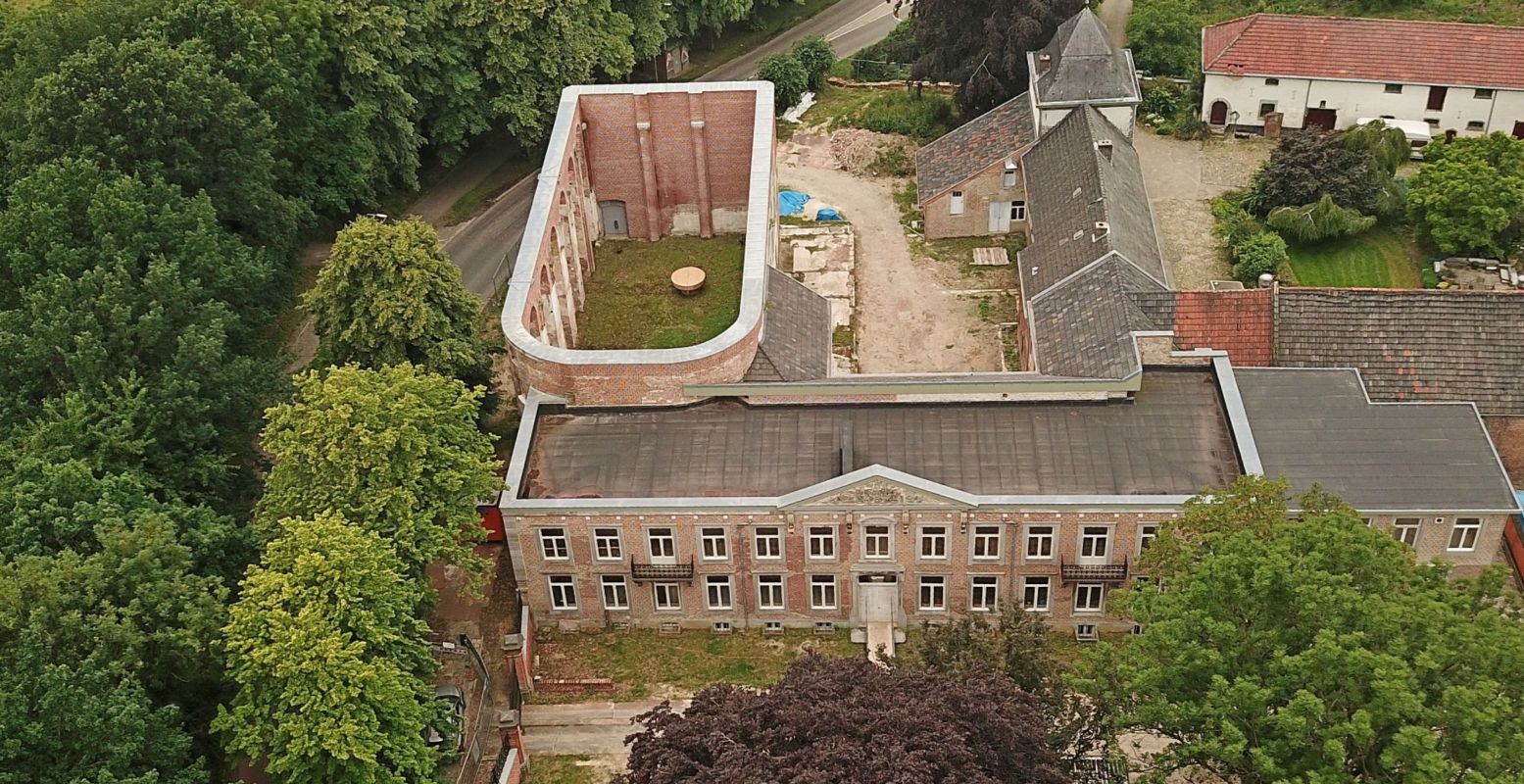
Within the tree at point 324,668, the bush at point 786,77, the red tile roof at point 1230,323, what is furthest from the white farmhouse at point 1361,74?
the tree at point 324,668

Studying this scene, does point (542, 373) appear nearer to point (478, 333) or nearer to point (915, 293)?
point (478, 333)

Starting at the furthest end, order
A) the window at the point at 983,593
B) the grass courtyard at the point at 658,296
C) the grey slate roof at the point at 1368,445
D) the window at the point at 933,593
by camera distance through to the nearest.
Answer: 1. the grass courtyard at the point at 658,296
2. the window at the point at 933,593
3. the window at the point at 983,593
4. the grey slate roof at the point at 1368,445

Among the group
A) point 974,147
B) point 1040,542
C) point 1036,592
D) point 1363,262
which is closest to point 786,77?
point 974,147

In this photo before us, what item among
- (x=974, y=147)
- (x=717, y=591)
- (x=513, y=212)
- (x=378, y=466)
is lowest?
(x=717, y=591)

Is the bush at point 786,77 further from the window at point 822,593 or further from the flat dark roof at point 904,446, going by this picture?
the window at point 822,593

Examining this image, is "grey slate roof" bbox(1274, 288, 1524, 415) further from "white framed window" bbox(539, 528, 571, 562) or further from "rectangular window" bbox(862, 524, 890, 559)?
"white framed window" bbox(539, 528, 571, 562)

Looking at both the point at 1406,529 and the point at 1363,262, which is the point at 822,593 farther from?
the point at 1363,262
